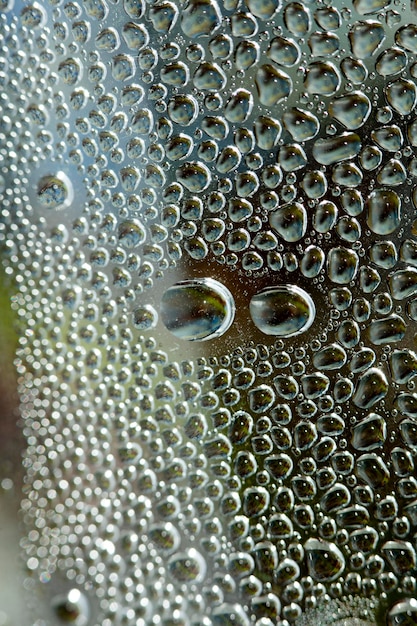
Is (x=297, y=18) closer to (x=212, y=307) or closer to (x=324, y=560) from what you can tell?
(x=212, y=307)

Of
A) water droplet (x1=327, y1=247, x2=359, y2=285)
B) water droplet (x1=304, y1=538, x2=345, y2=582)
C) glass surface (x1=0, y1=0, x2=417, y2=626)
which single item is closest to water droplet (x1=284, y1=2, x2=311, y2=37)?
glass surface (x1=0, y1=0, x2=417, y2=626)

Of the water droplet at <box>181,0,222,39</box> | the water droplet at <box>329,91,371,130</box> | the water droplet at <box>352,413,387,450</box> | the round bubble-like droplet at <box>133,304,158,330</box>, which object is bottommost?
the water droplet at <box>352,413,387,450</box>

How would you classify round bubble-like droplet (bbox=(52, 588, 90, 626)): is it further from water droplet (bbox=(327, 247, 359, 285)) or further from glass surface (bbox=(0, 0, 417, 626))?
water droplet (bbox=(327, 247, 359, 285))

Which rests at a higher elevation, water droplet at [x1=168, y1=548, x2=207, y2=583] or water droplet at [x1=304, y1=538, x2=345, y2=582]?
water droplet at [x1=304, y1=538, x2=345, y2=582]

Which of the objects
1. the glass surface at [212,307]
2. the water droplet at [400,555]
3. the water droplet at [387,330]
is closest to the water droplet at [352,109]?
the glass surface at [212,307]

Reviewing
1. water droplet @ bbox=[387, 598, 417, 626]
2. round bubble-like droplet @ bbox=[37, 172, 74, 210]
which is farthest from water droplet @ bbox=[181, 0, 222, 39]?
water droplet @ bbox=[387, 598, 417, 626]

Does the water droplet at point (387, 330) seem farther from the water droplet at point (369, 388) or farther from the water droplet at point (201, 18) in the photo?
the water droplet at point (201, 18)

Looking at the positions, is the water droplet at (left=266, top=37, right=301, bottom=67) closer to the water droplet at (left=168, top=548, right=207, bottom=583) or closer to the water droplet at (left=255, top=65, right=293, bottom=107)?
the water droplet at (left=255, top=65, right=293, bottom=107)

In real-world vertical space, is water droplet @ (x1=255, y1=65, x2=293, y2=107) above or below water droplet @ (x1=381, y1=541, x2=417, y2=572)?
above

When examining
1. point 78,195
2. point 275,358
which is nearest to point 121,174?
point 78,195

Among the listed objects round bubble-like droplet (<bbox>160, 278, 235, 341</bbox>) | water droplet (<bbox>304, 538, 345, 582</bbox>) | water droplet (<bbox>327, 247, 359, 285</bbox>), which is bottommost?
water droplet (<bbox>304, 538, 345, 582</bbox>)

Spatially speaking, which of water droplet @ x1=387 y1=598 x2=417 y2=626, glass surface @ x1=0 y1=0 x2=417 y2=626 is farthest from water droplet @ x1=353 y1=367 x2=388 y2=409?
water droplet @ x1=387 y1=598 x2=417 y2=626
